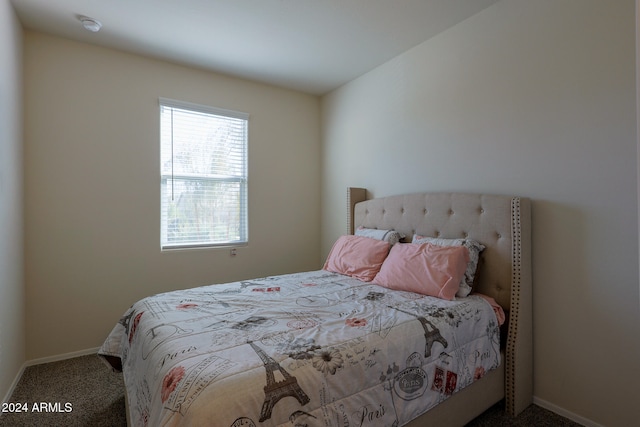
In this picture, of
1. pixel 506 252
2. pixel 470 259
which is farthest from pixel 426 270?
pixel 506 252

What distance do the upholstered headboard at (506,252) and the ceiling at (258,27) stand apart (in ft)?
4.45

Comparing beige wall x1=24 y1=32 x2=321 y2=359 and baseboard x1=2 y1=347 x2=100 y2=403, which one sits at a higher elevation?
beige wall x1=24 y1=32 x2=321 y2=359

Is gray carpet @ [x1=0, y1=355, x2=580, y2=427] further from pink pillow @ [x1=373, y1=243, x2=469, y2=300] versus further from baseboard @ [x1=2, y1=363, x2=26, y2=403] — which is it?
pink pillow @ [x1=373, y1=243, x2=469, y2=300]

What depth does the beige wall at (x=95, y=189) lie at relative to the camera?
8.17ft

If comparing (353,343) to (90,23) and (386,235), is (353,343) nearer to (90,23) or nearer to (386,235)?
(386,235)

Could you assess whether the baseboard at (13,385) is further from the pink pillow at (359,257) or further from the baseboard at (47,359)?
the pink pillow at (359,257)

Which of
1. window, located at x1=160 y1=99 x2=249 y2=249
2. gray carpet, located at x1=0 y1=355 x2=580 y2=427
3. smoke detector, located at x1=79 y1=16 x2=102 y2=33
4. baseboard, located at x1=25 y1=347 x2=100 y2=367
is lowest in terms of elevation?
gray carpet, located at x1=0 y1=355 x2=580 y2=427

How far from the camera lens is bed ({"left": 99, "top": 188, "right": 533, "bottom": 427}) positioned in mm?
1085

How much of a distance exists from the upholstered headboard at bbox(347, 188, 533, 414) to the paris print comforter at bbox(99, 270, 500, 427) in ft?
0.58

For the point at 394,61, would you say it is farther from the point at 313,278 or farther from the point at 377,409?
the point at 377,409

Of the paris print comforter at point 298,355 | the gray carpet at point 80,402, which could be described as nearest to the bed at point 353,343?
the paris print comforter at point 298,355

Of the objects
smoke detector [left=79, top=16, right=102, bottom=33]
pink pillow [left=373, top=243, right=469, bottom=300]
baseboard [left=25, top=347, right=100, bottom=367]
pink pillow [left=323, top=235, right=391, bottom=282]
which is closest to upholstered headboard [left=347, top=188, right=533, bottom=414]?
pink pillow [left=373, top=243, right=469, bottom=300]

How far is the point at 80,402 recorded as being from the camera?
6.50ft

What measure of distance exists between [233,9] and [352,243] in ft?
6.74
